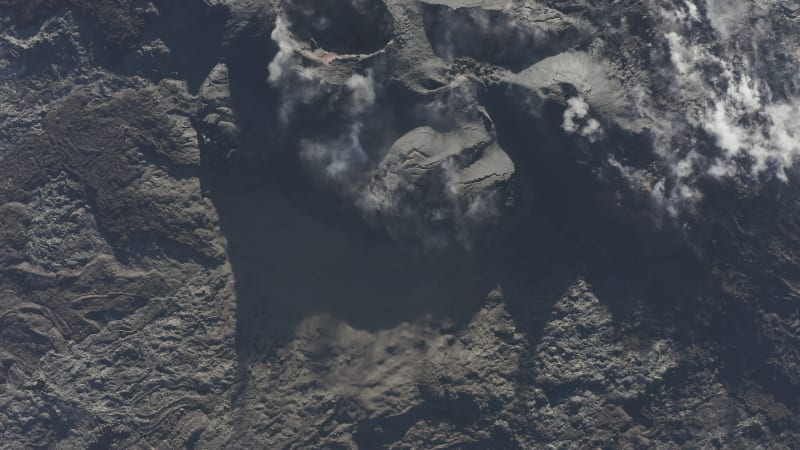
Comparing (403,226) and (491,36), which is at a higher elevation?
(491,36)

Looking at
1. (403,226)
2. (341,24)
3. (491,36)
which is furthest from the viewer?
(403,226)

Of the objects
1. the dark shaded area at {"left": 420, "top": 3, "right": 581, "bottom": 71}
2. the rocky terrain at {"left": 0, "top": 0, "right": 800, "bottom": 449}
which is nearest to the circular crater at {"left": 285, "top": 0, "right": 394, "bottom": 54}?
the rocky terrain at {"left": 0, "top": 0, "right": 800, "bottom": 449}

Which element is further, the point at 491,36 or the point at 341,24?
the point at 341,24

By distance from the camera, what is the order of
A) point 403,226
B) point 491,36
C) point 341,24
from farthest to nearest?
point 403,226 → point 341,24 → point 491,36

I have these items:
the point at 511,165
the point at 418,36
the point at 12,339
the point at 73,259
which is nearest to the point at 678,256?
the point at 511,165

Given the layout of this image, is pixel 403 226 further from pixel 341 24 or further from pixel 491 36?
pixel 341 24

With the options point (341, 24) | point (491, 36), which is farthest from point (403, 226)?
point (341, 24)
